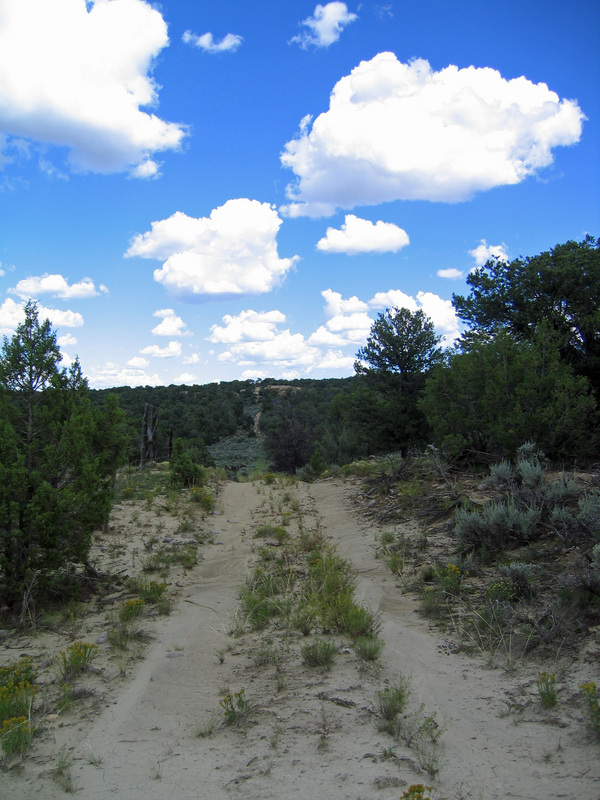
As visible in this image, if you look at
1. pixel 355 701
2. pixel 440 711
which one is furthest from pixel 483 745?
pixel 355 701

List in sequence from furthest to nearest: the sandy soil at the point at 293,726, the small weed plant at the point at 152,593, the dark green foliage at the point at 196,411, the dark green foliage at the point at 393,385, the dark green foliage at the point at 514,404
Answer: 1. the dark green foliage at the point at 196,411
2. the dark green foliage at the point at 393,385
3. the dark green foliage at the point at 514,404
4. the small weed plant at the point at 152,593
5. the sandy soil at the point at 293,726

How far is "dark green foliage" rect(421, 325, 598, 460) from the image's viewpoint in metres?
11.4

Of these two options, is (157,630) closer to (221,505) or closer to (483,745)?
(483,745)

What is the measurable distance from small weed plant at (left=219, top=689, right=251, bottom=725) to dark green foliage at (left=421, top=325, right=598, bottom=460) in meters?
9.05

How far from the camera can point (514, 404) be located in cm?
1198

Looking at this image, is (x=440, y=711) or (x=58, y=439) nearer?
(x=440, y=711)

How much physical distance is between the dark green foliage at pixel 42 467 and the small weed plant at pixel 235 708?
291 cm

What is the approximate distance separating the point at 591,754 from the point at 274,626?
3.29m

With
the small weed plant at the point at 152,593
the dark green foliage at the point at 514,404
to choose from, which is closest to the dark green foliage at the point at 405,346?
the dark green foliage at the point at 514,404

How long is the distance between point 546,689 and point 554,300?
15.8 metres

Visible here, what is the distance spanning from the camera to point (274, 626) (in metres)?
5.64

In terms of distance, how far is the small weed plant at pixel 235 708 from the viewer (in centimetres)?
379

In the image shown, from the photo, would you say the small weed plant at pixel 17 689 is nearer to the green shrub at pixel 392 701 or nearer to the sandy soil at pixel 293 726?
the sandy soil at pixel 293 726

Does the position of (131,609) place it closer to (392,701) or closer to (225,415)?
(392,701)
